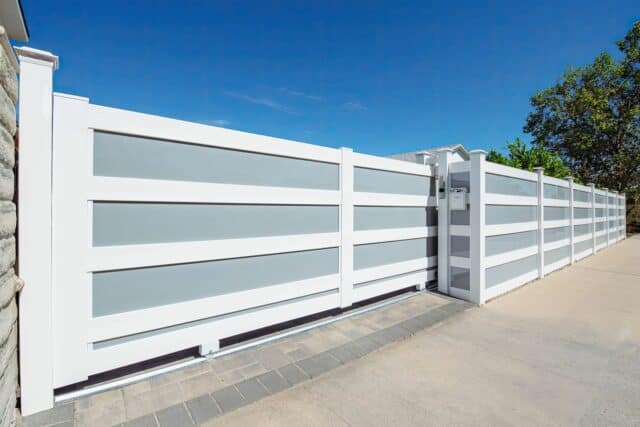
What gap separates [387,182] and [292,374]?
9.20 feet

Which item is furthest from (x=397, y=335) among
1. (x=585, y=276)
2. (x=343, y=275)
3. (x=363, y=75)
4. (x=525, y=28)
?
(x=525, y=28)

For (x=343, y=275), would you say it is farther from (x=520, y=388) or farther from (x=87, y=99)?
(x=87, y=99)

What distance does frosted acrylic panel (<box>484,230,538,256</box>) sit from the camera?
14.5ft

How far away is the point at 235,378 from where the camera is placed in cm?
229

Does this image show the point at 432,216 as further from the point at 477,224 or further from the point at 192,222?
the point at 192,222

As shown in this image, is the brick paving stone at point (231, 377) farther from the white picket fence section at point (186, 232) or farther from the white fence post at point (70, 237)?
the white fence post at point (70, 237)

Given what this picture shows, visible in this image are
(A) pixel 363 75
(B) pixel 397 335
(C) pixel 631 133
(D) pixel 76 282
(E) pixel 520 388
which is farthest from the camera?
(C) pixel 631 133

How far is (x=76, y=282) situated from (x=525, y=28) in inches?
479

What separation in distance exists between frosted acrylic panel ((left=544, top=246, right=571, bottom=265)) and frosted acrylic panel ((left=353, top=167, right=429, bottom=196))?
12.4 ft

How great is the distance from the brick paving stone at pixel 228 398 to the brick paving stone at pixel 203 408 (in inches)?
1.4

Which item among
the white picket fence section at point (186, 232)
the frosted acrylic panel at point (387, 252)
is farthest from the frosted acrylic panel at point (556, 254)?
the frosted acrylic panel at point (387, 252)

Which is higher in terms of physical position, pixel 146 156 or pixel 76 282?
pixel 146 156

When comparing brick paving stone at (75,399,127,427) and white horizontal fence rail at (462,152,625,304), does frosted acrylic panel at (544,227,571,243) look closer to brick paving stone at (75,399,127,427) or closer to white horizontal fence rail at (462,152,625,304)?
white horizontal fence rail at (462,152,625,304)

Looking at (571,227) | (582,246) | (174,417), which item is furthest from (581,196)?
(174,417)
